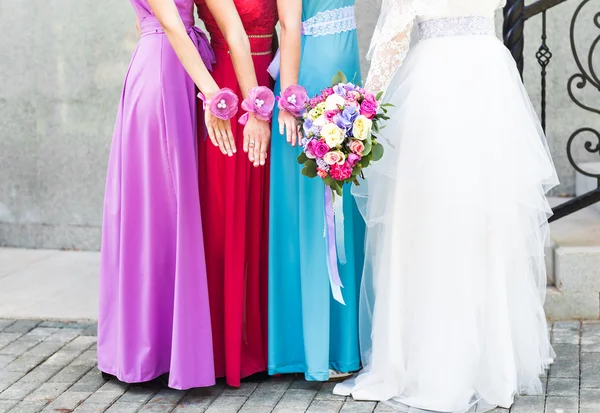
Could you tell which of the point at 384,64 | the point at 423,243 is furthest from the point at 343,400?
the point at 384,64

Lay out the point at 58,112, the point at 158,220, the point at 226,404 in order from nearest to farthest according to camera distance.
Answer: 1. the point at 226,404
2. the point at 158,220
3. the point at 58,112

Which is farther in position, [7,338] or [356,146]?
[7,338]

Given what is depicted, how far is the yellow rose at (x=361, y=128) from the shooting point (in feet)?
12.6

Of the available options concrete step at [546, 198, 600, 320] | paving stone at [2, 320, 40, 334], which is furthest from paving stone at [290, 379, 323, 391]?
paving stone at [2, 320, 40, 334]

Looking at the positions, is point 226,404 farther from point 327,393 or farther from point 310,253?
point 310,253

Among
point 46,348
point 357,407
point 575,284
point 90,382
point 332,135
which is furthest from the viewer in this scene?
point 575,284

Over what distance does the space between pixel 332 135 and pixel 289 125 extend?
0.36 m

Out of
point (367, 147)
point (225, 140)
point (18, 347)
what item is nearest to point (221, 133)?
point (225, 140)

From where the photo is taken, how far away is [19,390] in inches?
171

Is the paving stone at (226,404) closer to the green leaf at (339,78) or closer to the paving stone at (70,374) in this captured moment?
the paving stone at (70,374)

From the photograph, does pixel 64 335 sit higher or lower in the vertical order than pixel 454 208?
lower

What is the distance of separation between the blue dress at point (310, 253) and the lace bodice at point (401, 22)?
0.25 meters

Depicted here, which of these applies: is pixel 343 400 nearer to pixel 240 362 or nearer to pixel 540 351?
pixel 240 362

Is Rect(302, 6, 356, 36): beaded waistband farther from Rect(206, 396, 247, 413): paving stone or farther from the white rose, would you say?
Rect(206, 396, 247, 413): paving stone
